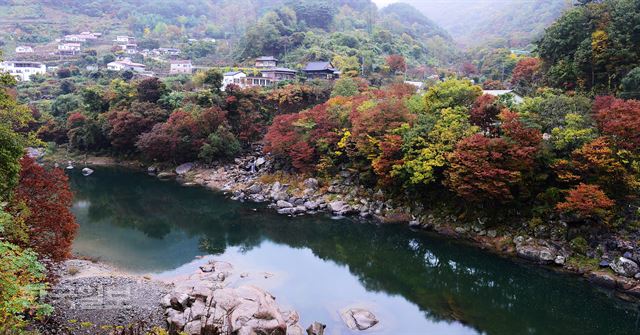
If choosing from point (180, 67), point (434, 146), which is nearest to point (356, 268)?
point (434, 146)

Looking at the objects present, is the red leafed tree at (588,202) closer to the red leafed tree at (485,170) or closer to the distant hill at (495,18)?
the red leafed tree at (485,170)

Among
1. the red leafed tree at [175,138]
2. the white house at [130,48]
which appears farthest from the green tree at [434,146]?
the white house at [130,48]

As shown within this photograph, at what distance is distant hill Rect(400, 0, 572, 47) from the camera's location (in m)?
78.1

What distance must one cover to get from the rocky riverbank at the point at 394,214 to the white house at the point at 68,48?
174 ft

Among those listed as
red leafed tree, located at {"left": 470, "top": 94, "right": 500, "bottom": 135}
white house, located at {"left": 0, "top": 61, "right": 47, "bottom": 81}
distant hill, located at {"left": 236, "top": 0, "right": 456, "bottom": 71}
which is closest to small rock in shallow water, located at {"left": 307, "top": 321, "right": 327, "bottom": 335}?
red leafed tree, located at {"left": 470, "top": 94, "right": 500, "bottom": 135}

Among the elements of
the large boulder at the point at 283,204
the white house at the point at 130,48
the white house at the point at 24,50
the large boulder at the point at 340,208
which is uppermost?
the white house at the point at 130,48

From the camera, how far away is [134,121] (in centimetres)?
3678

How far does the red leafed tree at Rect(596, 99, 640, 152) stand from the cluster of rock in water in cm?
1251

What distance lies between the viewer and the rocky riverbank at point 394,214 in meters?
16.5

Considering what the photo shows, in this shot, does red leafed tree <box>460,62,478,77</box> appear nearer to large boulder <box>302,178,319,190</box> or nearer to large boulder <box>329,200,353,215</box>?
large boulder <box>302,178,319,190</box>

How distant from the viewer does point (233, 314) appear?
40.0 ft

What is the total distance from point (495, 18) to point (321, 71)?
78388mm

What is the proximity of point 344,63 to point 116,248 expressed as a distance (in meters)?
36.6

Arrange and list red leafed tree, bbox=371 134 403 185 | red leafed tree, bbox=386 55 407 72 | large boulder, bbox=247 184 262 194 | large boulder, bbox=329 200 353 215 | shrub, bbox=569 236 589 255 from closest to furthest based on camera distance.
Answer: shrub, bbox=569 236 589 255 → red leafed tree, bbox=371 134 403 185 → large boulder, bbox=329 200 353 215 → large boulder, bbox=247 184 262 194 → red leafed tree, bbox=386 55 407 72
